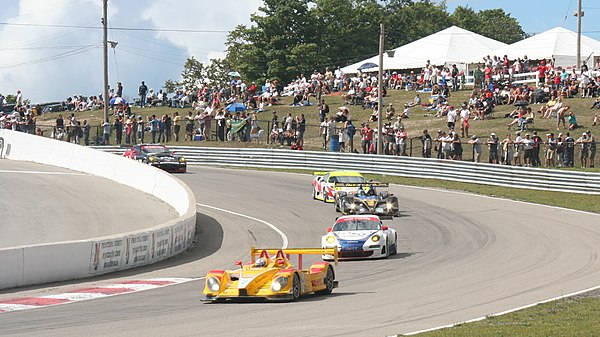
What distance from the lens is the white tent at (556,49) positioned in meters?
57.5

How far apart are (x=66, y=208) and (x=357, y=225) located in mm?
11296

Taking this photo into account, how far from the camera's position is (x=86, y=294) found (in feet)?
57.4

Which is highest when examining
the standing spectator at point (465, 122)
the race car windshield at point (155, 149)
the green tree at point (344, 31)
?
the green tree at point (344, 31)

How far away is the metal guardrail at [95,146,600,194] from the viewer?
125 ft

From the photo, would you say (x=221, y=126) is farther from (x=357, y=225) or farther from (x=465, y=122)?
(x=357, y=225)

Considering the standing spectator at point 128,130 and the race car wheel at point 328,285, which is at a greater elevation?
the standing spectator at point 128,130

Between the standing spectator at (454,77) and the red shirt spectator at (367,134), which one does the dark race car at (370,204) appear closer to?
the red shirt spectator at (367,134)

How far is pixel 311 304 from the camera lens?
16.1m

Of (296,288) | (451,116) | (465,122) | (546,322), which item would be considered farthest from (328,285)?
(465,122)

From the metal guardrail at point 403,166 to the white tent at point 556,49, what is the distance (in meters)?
17.2

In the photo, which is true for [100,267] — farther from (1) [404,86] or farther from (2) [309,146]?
(1) [404,86]

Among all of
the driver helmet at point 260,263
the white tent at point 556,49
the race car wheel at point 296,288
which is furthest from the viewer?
the white tent at point 556,49

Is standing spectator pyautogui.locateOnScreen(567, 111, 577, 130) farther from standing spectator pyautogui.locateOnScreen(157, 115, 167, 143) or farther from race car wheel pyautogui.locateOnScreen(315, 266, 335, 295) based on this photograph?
race car wheel pyautogui.locateOnScreen(315, 266, 335, 295)

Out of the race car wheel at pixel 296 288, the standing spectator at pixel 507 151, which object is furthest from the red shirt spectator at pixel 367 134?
the race car wheel at pixel 296 288
